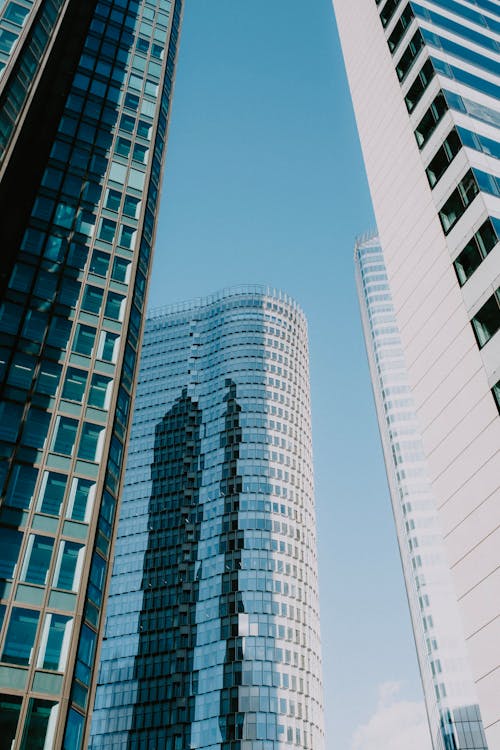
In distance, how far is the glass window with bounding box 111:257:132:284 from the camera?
44531mm

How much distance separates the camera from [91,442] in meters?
36.4

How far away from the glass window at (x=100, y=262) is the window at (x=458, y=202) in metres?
23.2

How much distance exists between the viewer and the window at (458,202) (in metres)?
27.3

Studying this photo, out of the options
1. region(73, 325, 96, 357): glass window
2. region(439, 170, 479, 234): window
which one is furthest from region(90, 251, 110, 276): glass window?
region(439, 170, 479, 234): window

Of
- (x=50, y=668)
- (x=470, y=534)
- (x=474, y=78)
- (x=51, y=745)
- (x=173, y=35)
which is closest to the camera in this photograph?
(x=470, y=534)

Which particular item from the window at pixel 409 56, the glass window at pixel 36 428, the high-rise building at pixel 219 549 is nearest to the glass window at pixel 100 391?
the glass window at pixel 36 428

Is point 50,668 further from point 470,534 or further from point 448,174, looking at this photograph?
point 448,174

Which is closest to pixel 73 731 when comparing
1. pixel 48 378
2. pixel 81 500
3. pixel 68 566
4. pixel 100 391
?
pixel 68 566

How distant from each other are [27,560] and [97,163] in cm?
3032

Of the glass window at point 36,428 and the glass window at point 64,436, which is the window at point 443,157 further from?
the glass window at point 36,428

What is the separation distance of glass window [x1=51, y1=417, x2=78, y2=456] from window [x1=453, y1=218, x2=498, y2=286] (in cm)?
2147

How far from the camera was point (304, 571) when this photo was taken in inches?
4601

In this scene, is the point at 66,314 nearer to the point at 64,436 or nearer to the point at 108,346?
the point at 108,346

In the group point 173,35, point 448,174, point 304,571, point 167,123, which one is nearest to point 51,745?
point 448,174
